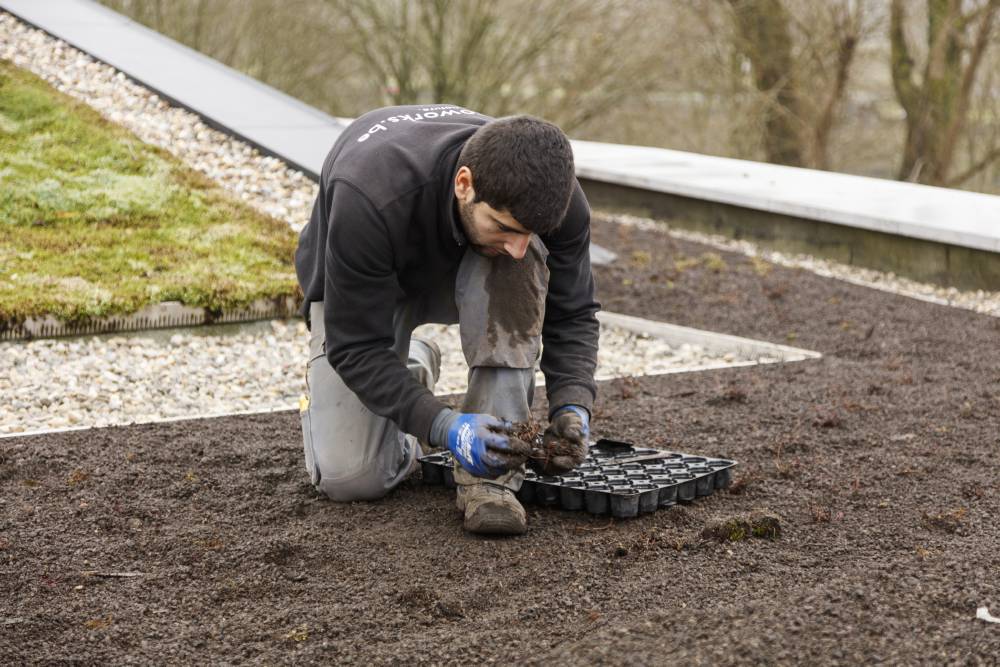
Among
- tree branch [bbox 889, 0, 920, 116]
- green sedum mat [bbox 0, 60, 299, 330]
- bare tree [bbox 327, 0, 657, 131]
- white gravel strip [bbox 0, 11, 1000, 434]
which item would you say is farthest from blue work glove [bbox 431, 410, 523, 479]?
bare tree [bbox 327, 0, 657, 131]

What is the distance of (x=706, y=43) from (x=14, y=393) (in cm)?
1103

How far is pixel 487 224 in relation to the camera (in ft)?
8.63

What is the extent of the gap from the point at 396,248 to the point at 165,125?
534 cm

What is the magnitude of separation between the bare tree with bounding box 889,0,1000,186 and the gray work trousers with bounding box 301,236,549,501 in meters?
10.00

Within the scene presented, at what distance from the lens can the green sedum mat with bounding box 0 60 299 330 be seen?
5.08 m

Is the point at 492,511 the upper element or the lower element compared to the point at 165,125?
lower

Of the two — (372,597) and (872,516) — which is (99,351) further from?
(872,516)

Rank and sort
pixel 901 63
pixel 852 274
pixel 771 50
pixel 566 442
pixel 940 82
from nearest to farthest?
pixel 566 442
pixel 852 274
pixel 940 82
pixel 901 63
pixel 771 50

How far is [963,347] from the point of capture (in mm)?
5223

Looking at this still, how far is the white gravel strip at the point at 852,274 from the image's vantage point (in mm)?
6363

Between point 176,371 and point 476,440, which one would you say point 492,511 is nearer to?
point 476,440

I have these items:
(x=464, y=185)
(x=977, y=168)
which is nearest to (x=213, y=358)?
(x=464, y=185)

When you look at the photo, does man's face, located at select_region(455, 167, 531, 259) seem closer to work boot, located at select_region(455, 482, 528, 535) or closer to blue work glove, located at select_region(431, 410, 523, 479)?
blue work glove, located at select_region(431, 410, 523, 479)

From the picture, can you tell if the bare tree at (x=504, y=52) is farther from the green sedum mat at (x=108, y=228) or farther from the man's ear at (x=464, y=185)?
the man's ear at (x=464, y=185)
